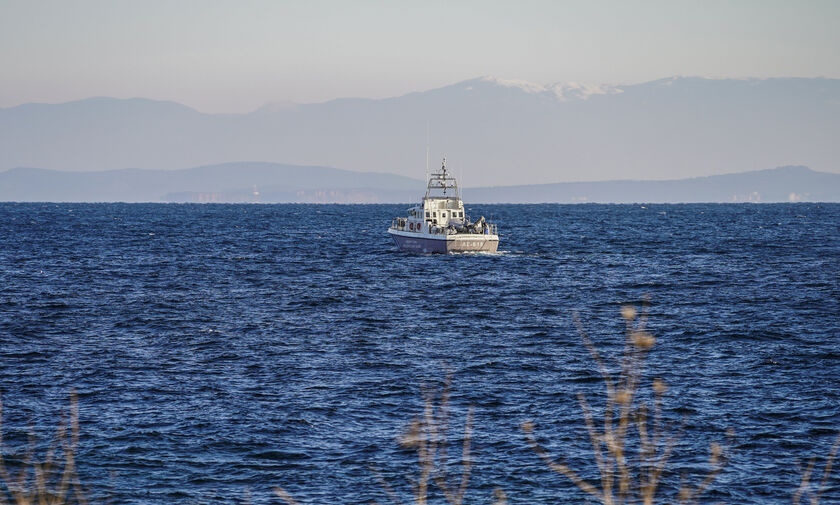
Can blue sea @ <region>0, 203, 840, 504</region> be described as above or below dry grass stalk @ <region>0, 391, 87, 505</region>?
above

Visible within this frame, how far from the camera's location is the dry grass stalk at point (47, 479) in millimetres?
21688

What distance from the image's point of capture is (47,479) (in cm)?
2306

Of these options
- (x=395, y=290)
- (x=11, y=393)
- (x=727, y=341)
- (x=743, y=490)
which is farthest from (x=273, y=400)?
(x=395, y=290)

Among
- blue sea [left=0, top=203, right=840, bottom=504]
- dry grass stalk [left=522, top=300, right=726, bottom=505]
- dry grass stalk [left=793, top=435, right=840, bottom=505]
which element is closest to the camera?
dry grass stalk [left=793, top=435, right=840, bottom=505]

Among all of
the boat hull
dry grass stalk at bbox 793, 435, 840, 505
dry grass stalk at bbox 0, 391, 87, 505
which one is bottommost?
dry grass stalk at bbox 0, 391, 87, 505

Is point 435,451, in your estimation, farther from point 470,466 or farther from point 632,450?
point 632,450

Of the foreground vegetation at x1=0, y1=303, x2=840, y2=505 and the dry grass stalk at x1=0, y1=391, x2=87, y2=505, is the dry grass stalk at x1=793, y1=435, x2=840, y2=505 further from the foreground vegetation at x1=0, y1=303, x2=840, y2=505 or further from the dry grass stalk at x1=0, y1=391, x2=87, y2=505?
the dry grass stalk at x1=0, y1=391, x2=87, y2=505

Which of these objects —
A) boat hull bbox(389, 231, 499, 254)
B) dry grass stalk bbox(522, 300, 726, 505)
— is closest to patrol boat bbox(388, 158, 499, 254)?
boat hull bbox(389, 231, 499, 254)

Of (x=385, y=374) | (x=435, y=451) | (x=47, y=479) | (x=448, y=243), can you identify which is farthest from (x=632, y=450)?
(x=448, y=243)

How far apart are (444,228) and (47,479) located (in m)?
63.8

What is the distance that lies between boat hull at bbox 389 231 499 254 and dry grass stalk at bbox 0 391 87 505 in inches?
2350

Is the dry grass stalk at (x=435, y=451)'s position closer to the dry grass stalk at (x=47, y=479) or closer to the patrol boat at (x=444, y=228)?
the dry grass stalk at (x=47, y=479)

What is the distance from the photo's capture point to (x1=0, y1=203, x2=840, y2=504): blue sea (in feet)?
77.1

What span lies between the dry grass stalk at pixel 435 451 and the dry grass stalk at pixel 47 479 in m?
6.93
